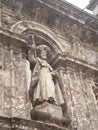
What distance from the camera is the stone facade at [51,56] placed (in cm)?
649

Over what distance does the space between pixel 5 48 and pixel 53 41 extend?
186cm

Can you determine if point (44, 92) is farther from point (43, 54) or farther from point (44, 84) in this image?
point (43, 54)

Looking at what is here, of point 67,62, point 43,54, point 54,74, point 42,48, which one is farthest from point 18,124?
point 67,62

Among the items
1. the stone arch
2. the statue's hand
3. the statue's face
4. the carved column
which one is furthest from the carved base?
the stone arch

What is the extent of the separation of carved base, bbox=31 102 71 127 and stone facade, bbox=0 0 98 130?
0.15 metres

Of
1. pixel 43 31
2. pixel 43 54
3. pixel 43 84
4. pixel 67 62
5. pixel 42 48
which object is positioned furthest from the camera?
pixel 43 31

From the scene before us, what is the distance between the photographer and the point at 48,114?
6398 mm

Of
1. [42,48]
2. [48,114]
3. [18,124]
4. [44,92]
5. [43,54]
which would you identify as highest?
[42,48]

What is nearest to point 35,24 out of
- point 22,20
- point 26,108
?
point 22,20

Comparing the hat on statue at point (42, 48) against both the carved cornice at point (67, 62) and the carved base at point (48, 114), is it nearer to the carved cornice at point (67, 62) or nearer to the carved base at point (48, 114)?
the carved cornice at point (67, 62)

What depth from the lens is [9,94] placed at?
21.4ft

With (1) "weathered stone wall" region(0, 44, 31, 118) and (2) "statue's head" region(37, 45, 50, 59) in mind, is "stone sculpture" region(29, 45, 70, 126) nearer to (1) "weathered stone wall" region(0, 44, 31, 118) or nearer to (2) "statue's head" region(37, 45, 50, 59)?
(2) "statue's head" region(37, 45, 50, 59)

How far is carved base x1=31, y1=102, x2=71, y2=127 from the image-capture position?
6.36m

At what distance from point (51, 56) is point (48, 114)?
8.70ft
